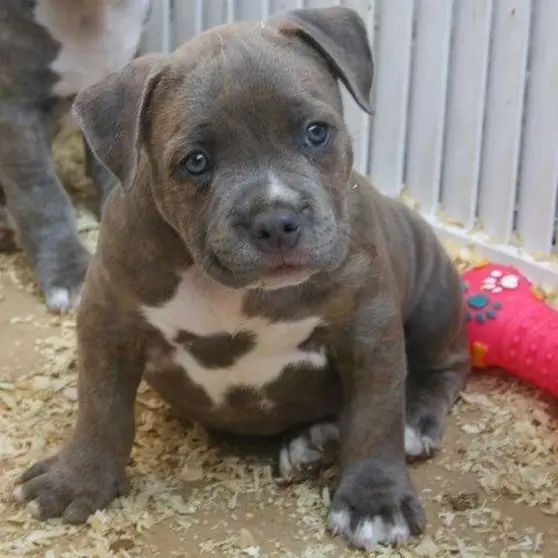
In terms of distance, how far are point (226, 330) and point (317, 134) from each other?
0.37 meters

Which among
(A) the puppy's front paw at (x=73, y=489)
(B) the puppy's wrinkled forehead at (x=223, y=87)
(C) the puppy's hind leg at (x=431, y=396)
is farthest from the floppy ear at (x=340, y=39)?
(A) the puppy's front paw at (x=73, y=489)

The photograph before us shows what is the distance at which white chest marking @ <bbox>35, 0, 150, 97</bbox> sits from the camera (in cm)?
294

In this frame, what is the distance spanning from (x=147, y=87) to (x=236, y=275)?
0.32 meters

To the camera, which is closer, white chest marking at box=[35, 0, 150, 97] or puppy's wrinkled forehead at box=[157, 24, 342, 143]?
puppy's wrinkled forehead at box=[157, 24, 342, 143]

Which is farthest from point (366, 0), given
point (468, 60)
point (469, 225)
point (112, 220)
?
Answer: point (112, 220)

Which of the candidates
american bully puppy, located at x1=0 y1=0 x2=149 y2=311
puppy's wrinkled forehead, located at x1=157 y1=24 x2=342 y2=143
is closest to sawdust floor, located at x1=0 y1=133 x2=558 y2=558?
american bully puppy, located at x1=0 y1=0 x2=149 y2=311

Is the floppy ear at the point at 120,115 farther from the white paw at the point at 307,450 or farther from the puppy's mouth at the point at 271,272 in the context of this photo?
the white paw at the point at 307,450

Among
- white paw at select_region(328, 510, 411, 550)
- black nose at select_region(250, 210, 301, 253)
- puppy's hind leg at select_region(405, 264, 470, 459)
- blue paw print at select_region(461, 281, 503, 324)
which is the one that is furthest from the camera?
blue paw print at select_region(461, 281, 503, 324)

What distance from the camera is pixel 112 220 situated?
2053mm

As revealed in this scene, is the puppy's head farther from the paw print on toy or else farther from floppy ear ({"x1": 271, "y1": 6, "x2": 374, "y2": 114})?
the paw print on toy

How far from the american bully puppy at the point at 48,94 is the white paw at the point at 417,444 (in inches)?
39.1

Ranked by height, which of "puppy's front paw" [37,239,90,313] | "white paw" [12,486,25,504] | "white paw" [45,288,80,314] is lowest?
"white paw" [45,288,80,314]

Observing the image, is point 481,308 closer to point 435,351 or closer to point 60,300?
point 435,351

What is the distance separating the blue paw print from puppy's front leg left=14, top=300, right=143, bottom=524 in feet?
2.68
